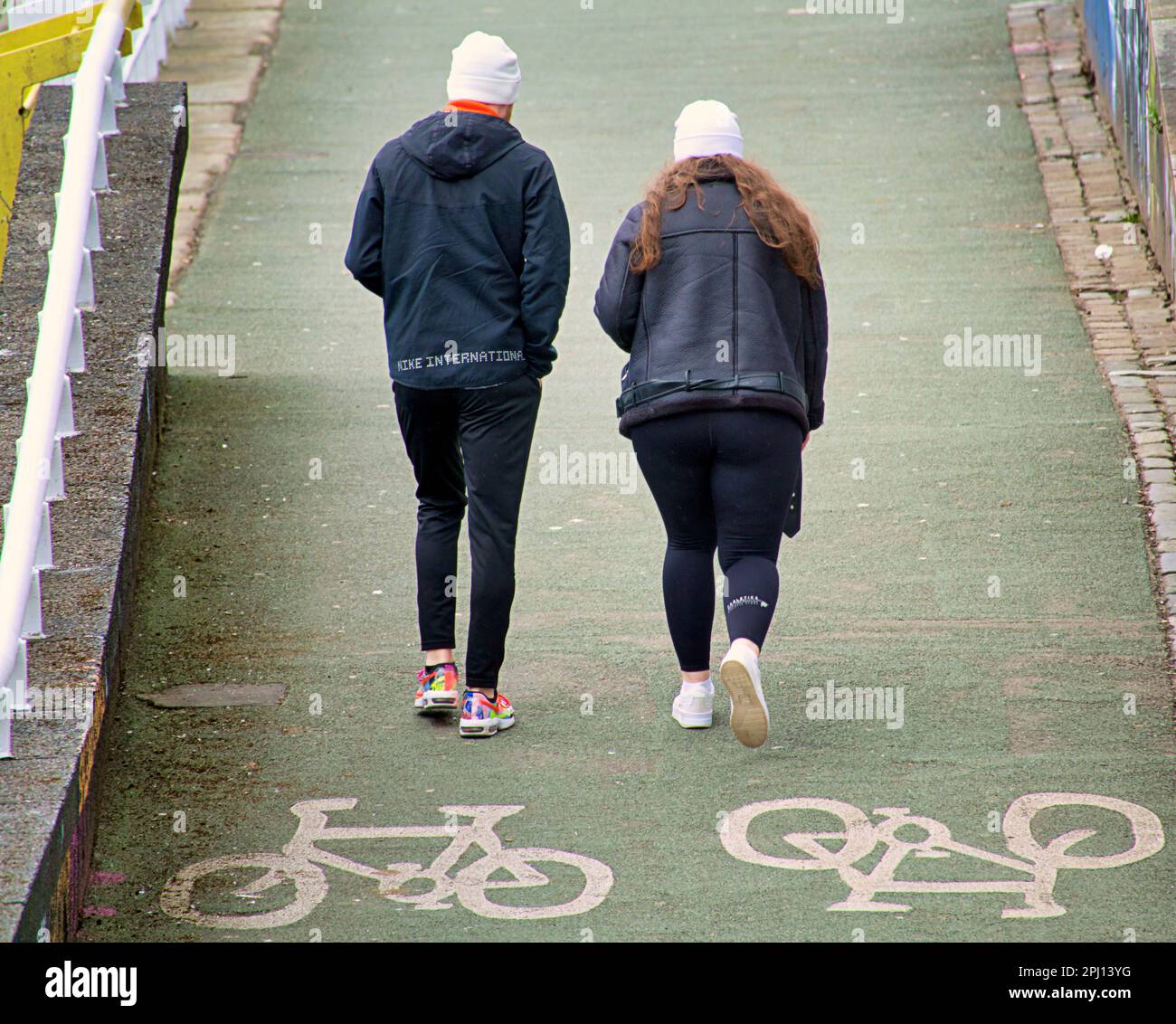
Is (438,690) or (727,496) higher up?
(727,496)

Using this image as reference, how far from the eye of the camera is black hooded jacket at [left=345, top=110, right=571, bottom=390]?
17.0 ft

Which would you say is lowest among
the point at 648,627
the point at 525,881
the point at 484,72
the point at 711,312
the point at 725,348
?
the point at 525,881

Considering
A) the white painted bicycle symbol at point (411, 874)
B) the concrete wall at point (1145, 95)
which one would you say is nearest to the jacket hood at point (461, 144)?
the white painted bicycle symbol at point (411, 874)

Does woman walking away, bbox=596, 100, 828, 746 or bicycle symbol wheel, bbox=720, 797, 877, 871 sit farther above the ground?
woman walking away, bbox=596, 100, 828, 746

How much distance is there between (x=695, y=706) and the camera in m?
5.46

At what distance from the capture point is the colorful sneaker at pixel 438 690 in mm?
5527

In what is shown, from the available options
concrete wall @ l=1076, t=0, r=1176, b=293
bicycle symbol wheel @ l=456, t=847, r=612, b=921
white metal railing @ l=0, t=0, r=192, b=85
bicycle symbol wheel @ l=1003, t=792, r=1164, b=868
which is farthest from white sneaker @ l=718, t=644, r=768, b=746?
white metal railing @ l=0, t=0, r=192, b=85

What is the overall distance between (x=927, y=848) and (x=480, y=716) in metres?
1.45

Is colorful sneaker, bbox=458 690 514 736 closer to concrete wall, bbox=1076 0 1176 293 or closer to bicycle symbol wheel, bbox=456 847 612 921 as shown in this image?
bicycle symbol wheel, bbox=456 847 612 921

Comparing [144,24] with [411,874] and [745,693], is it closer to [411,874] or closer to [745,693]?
[745,693]

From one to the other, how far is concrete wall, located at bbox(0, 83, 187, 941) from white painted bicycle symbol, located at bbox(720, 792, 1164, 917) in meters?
1.73

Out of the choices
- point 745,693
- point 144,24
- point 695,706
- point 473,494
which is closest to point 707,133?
point 473,494

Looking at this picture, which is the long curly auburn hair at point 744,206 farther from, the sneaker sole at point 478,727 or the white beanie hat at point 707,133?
the sneaker sole at point 478,727
